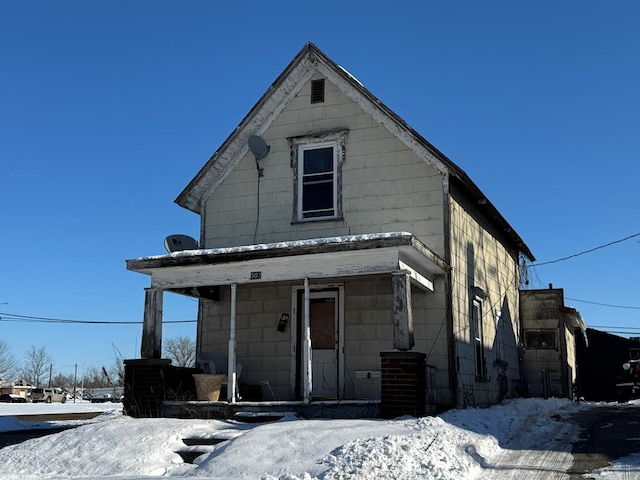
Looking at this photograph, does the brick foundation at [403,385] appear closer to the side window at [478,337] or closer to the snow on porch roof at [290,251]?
the snow on porch roof at [290,251]

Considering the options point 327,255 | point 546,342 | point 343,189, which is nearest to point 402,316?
point 327,255

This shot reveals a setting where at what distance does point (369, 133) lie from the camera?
14297 mm

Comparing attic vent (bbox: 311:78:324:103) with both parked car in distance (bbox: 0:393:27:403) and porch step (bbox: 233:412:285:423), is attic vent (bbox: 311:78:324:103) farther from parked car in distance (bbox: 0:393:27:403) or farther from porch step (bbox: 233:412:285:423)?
parked car in distance (bbox: 0:393:27:403)

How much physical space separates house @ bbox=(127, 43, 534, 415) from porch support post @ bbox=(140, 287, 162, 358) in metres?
0.02

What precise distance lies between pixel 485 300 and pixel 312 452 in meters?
8.80

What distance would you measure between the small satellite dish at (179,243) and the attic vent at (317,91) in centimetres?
402

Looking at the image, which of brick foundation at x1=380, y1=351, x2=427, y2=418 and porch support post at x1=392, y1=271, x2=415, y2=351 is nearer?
Answer: brick foundation at x1=380, y1=351, x2=427, y2=418

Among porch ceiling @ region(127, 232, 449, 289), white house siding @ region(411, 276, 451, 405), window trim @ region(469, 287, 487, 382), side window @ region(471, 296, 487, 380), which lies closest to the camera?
porch ceiling @ region(127, 232, 449, 289)

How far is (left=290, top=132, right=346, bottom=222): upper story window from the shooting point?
1439 centimetres

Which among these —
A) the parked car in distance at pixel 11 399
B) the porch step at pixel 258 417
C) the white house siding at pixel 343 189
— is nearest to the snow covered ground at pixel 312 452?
the porch step at pixel 258 417

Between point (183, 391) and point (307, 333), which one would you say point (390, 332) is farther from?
point (183, 391)

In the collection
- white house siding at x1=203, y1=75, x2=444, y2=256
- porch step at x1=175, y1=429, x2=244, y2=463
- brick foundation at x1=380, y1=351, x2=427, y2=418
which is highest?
white house siding at x1=203, y1=75, x2=444, y2=256

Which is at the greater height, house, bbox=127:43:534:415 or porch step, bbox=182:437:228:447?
house, bbox=127:43:534:415

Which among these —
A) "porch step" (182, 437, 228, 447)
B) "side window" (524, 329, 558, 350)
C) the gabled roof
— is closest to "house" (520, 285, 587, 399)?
"side window" (524, 329, 558, 350)
